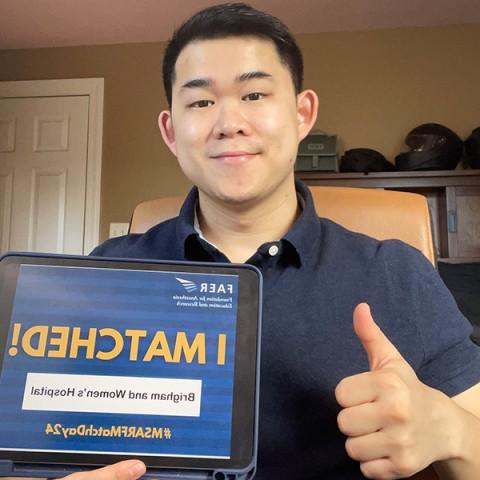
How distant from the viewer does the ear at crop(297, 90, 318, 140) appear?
91 cm

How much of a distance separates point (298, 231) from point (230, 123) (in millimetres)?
197

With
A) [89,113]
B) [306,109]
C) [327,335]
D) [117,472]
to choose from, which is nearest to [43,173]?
[89,113]

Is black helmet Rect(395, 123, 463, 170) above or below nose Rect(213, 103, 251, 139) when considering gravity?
above

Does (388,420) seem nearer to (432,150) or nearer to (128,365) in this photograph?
(128,365)

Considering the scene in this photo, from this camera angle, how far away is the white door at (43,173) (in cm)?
258

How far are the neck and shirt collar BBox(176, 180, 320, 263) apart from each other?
3 centimetres

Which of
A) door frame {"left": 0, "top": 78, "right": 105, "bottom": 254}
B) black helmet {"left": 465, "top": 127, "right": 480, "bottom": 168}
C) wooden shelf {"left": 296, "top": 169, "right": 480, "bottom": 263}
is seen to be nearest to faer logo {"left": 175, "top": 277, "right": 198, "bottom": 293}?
wooden shelf {"left": 296, "top": 169, "right": 480, "bottom": 263}

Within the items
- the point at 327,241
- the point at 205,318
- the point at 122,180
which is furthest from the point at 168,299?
the point at 122,180

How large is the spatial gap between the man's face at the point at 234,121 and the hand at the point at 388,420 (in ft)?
1.21

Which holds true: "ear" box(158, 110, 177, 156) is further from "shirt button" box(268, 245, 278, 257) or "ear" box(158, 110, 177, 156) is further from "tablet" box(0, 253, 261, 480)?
"tablet" box(0, 253, 261, 480)

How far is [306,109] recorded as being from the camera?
918 mm

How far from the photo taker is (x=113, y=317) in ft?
1.78

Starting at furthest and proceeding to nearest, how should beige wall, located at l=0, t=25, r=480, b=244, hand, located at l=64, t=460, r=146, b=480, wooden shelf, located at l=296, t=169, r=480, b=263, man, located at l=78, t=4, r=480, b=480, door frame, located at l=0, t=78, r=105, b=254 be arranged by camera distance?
door frame, located at l=0, t=78, r=105, b=254 < beige wall, located at l=0, t=25, r=480, b=244 < wooden shelf, located at l=296, t=169, r=480, b=263 < man, located at l=78, t=4, r=480, b=480 < hand, located at l=64, t=460, r=146, b=480

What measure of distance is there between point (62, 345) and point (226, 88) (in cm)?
46
